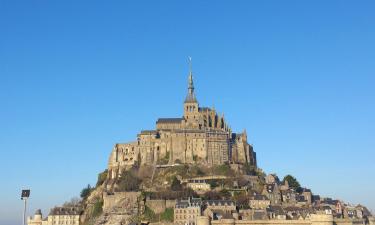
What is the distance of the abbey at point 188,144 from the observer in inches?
3184

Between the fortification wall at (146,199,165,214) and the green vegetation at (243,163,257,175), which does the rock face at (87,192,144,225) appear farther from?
the green vegetation at (243,163,257,175)

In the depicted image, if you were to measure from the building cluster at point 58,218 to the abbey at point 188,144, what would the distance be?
1030 cm

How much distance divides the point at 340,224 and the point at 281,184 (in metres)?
16.7

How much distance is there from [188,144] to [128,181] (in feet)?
35.6

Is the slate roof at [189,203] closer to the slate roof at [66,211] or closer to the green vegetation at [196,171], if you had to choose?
the green vegetation at [196,171]

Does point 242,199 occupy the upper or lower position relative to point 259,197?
lower

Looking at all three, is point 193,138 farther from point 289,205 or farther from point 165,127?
point 289,205

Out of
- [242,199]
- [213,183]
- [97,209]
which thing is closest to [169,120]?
[213,183]

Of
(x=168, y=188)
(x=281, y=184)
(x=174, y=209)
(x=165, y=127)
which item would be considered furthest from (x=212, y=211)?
(x=165, y=127)

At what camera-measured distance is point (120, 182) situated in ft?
253

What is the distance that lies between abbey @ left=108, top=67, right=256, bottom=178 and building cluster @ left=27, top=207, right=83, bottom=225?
33.8ft

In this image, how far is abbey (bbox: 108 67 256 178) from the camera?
3184 inches

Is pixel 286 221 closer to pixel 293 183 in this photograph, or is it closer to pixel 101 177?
pixel 293 183

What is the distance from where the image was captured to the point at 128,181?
75938mm
